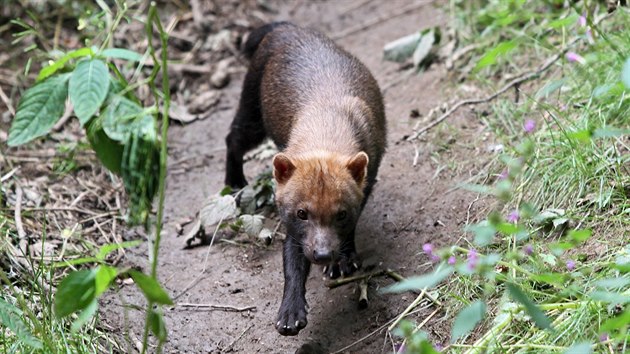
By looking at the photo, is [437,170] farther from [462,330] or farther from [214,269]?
[462,330]

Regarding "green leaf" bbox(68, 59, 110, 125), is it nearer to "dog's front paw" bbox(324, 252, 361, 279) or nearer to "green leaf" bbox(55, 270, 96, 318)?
"green leaf" bbox(55, 270, 96, 318)

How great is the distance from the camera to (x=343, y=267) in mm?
5355

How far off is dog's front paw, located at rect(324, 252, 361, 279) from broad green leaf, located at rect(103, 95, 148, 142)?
1.67 meters

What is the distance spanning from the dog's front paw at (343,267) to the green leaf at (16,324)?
206cm

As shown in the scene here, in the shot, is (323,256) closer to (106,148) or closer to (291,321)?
(291,321)

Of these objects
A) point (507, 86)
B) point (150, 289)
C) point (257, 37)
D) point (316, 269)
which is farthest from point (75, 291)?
point (507, 86)

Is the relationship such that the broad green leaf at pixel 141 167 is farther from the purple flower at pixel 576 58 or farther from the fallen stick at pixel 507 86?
the purple flower at pixel 576 58

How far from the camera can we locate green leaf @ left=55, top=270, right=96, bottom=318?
295cm

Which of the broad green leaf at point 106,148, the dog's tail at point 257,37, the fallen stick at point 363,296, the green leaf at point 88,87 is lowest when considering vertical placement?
the fallen stick at point 363,296

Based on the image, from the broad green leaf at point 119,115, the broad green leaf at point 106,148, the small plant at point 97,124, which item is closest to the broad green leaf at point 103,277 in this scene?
the small plant at point 97,124

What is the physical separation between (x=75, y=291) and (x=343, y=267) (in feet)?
8.64

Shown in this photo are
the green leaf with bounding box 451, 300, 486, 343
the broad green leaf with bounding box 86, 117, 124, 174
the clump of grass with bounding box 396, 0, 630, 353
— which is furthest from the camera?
the broad green leaf with bounding box 86, 117, 124, 174

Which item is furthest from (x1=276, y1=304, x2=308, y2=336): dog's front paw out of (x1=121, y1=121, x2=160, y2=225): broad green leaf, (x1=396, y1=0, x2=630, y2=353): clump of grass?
(x1=121, y1=121, x2=160, y2=225): broad green leaf

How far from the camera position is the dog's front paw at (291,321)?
4641 millimetres
